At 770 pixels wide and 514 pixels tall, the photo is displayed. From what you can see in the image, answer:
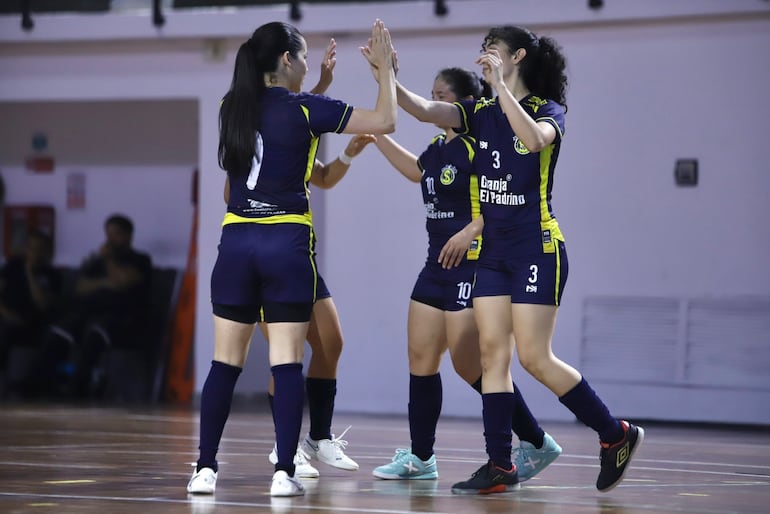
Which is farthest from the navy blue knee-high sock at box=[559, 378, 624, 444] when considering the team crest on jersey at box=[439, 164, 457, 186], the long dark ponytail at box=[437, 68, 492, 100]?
the long dark ponytail at box=[437, 68, 492, 100]

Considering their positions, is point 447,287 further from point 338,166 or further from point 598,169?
point 598,169

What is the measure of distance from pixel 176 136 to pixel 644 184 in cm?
473

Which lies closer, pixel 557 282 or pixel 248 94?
pixel 248 94

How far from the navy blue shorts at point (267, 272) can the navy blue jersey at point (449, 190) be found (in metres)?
0.79

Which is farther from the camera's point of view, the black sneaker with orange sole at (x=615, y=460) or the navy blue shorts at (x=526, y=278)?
the black sneaker with orange sole at (x=615, y=460)

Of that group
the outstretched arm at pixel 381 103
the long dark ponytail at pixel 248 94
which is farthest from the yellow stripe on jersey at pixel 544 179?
the long dark ponytail at pixel 248 94

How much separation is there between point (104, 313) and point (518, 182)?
6.81 metres

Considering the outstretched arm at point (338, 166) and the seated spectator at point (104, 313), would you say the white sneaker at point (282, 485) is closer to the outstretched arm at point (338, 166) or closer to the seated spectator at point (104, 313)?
the outstretched arm at point (338, 166)

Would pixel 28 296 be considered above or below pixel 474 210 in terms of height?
below

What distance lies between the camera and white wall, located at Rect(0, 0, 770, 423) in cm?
863

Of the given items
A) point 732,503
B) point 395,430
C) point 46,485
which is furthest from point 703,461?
point 46,485

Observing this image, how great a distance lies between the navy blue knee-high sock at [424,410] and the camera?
495cm

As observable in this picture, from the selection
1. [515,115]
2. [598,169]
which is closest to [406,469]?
[515,115]

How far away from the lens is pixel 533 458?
4.88 meters
